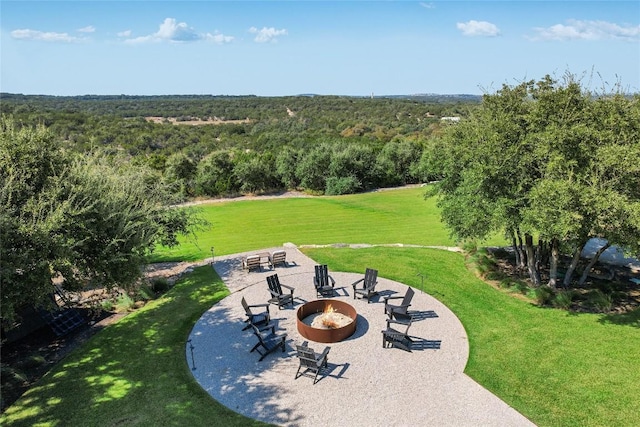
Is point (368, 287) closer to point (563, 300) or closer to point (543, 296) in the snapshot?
point (543, 296)

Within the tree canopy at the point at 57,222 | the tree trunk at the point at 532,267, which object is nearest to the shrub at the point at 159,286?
the tree canopy at the point at 57,222

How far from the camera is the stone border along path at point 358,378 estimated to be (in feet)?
31.0

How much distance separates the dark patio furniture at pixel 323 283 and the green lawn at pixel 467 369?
278 cm

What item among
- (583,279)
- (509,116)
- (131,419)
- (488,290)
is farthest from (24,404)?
(583,279)

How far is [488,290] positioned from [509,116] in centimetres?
715

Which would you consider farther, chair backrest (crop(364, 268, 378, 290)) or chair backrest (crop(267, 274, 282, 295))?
chair backrest (crop(364, 268, 378, 290))

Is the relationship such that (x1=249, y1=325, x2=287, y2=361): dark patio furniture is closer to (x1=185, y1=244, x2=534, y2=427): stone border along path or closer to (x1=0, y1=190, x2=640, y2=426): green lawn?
(x1=185, y1=244, x2=534, y2=427): stone border along path

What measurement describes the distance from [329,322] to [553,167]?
9.10 m

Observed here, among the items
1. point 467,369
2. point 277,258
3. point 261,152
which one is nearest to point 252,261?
point 277,258

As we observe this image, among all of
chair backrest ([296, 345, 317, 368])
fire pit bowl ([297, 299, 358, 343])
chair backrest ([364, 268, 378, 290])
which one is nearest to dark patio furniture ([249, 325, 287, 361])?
fire pit bowl ([297, 299, 358, 343])

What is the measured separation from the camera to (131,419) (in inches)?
368

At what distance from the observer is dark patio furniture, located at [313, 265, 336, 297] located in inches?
616

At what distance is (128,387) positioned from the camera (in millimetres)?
10500

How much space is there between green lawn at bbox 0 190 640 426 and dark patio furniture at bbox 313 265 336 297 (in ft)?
9.13
